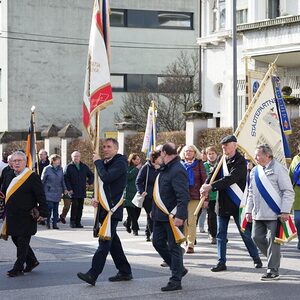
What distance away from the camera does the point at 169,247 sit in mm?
10883

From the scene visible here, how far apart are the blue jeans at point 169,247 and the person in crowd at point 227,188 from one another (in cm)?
122

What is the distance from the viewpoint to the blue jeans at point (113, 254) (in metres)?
10.9

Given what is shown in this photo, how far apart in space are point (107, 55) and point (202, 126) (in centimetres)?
1552

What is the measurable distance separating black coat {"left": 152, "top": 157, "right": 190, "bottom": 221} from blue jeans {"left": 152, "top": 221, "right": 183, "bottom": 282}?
14 centimetres

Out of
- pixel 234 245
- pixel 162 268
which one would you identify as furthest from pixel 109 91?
pixel 234 245

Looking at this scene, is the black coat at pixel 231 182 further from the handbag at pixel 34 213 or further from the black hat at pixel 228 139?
the handbag at pixel 34 213

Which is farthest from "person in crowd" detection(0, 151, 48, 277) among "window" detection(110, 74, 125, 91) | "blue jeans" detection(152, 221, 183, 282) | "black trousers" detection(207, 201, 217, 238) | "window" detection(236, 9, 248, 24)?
"window" detection(110, 74, 125, 91)

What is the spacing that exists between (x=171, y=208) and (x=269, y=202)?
1418 mm

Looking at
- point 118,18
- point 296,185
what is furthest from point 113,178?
point 118,18

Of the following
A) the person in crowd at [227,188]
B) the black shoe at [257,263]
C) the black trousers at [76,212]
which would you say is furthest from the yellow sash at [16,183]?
the black trousers at [76,212]

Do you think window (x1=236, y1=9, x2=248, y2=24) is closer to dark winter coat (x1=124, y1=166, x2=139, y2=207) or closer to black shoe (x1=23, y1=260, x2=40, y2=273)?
dark winter coat (x1=124, y1=166, x2=139, y2=207)

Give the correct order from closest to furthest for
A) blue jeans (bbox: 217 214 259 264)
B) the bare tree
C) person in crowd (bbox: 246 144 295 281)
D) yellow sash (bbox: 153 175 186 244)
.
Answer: yellow sash (bbox: 153 175 186 244) < person in crowd (bbox: 246 144 295 281) < blue jeans (bbox: 217 214 259 264) < the bare tree

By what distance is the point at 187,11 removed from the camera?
5419 centimetres

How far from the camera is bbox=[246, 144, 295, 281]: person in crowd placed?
37.3 feet
